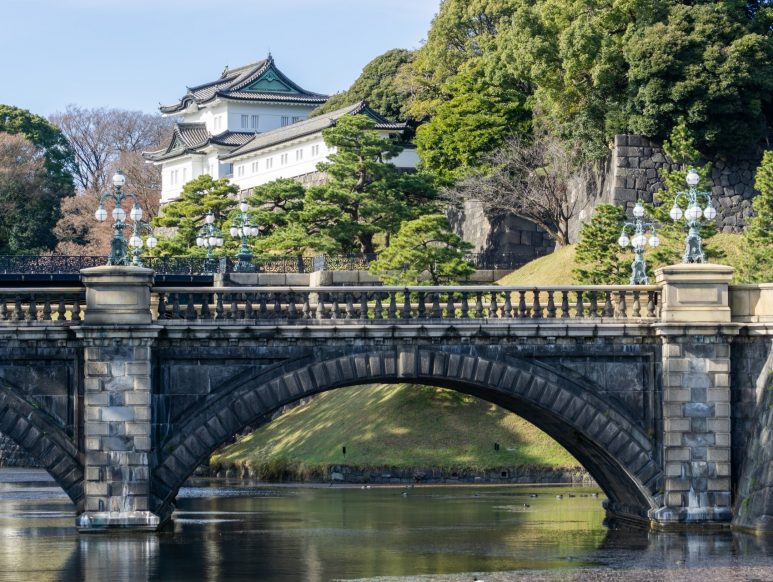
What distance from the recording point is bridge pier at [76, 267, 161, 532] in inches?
1657

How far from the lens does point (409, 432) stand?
2753 inches

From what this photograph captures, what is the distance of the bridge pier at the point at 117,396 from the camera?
4209 centimetres

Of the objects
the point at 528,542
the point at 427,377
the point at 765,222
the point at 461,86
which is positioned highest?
the point at 461,86

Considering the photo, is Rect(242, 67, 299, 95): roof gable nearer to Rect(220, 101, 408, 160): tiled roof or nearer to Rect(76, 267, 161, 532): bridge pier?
Rect(220, 101, 408, 160): tiled roof

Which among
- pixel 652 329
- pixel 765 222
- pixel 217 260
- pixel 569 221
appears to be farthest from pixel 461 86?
pixel 652 329

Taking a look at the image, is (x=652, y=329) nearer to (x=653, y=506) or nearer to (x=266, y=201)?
(x=653, y=506)

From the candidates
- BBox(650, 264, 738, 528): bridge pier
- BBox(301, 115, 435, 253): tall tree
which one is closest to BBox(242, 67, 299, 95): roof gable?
BBox(301, 115, 435, 253): tall tree

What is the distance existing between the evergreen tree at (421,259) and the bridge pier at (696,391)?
30.1 meters

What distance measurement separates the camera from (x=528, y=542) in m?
43.3

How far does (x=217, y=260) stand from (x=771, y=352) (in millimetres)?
40568

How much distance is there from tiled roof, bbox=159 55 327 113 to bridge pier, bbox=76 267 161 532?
8669 cm

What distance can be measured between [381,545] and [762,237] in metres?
26.6

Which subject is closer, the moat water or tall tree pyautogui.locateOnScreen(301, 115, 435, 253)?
the moat water

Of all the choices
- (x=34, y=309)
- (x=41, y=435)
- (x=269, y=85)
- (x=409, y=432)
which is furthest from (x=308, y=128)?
(x=41, y=435)
